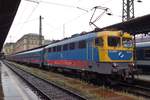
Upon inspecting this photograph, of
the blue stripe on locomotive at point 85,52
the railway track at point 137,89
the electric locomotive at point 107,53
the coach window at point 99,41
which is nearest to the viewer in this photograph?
the railway track at point 137,89

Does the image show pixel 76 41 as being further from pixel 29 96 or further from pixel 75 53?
pixel 29 96

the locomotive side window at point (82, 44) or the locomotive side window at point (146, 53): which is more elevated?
the locomotive side window at point (82, 44)

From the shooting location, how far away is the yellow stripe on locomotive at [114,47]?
16.5 m

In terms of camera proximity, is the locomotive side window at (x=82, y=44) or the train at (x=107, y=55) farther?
the locomotive side window at (x=82, y=44)

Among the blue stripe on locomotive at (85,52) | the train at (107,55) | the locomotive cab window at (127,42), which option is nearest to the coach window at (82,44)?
the train at (107,55)

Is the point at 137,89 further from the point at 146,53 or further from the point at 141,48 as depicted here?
the point at 141,48

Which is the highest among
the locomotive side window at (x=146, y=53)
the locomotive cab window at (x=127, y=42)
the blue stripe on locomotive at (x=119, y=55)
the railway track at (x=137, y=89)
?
the locomotive cab window at (x=127, y=42)

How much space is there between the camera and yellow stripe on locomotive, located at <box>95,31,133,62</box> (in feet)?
54.1

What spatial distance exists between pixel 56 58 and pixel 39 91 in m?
11.0

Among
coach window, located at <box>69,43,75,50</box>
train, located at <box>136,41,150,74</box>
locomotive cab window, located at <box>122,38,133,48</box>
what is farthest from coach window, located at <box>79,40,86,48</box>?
train, located at <box>136,41,150,74</box>

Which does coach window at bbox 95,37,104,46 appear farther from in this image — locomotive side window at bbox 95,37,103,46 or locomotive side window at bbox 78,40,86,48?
locomotive side window at bbox 78,40,86,48

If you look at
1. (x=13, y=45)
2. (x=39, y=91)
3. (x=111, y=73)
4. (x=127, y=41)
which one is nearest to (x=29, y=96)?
(x=39, y=91)

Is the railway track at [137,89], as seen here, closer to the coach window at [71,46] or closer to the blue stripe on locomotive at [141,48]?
the coach window at [71,46]

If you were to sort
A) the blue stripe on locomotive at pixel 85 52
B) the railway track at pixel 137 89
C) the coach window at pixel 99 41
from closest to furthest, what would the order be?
the railway track at pixel 137 89, the coach window at pixel 99 41, the blue stripe on locomotive at pixel 85 52
